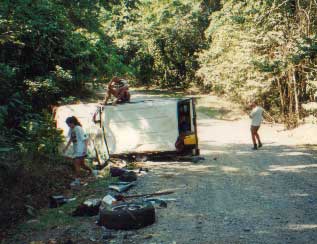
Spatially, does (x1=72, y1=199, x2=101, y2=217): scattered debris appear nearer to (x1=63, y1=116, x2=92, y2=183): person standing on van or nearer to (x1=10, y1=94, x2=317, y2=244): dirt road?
(x1=10, y1=94, x2=317, y2=244): dirt road

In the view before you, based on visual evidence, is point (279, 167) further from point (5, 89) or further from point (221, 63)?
point (221, 63)

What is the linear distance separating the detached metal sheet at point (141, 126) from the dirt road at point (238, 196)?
67 cm

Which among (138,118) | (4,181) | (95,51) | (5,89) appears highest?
(95,51)

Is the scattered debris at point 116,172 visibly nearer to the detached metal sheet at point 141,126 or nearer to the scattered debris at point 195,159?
the detached metal sheet at point 141,126

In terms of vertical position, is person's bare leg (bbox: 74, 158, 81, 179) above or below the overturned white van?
below

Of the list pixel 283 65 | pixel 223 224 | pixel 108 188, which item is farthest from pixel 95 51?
pixel 223 224

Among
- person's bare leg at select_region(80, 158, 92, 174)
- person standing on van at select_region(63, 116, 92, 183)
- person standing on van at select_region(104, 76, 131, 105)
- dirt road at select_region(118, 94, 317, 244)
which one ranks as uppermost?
person standing on van at select_region(104, 76, 131, 105)

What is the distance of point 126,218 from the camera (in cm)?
668

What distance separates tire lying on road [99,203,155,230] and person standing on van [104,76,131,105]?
5.88 m

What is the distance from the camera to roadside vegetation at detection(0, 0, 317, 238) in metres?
10.1

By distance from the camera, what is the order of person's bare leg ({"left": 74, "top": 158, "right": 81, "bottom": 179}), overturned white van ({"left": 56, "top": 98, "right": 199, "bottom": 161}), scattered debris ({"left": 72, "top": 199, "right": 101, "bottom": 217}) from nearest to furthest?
scattered debris ({"left": 72, "top": 199, "right": 101, "bottom": 217}) → person's bare leg ({"left": 74, "top": 158, "right": 81, "bottom": 179}) → overturned white van ({"left": 56, "top": 98, "right": 199, "bottom": 161})

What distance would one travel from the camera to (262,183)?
9516mm

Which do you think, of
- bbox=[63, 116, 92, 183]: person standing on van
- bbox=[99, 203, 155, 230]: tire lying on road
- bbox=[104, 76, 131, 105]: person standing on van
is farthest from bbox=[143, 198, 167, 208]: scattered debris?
bbox=[104, 76, 131, 105]: person standing on van

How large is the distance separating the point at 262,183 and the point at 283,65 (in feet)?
27.7
